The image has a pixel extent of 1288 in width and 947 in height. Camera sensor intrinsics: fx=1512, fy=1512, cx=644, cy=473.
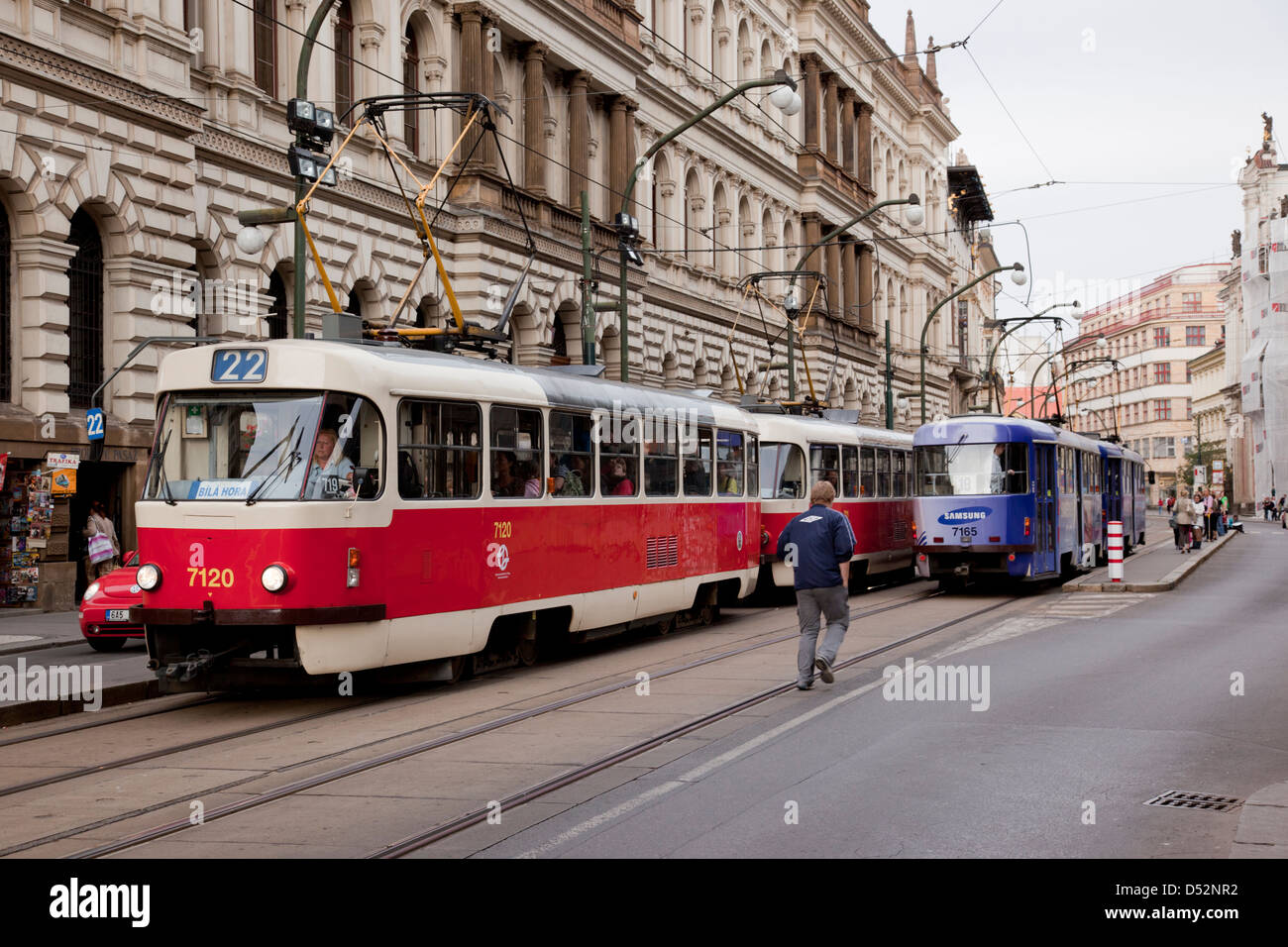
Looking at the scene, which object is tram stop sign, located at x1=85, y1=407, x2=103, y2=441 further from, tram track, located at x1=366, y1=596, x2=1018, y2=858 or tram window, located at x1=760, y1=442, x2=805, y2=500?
tram track, located at x1=366, y1=596, x2=1018, y2=858

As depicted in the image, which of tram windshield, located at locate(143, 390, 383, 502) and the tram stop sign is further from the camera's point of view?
the tram stop sign

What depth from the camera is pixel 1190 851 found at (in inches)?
281

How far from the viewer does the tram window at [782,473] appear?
958 inches

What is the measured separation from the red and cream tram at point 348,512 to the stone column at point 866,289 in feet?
171

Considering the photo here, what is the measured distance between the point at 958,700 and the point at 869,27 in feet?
187

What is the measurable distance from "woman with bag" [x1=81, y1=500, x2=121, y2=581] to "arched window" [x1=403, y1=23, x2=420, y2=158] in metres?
11.7

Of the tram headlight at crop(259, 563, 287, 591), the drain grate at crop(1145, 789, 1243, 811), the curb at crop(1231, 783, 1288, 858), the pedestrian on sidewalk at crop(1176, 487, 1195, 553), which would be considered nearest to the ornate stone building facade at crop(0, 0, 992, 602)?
the tram headlight at crop(259, 563, 287, 591)

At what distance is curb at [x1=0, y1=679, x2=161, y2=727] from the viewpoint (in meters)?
12.0

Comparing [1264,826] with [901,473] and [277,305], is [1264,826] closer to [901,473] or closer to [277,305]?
[277,305]

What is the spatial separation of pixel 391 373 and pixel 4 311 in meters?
11.2

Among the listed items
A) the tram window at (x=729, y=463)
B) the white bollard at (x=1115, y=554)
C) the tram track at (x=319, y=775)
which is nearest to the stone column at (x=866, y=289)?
the white bollard at (x=1115, y=554)

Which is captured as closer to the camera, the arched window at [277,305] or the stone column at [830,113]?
the arched window at [277,305]

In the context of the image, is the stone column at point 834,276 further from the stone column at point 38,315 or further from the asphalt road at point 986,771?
the asphalt road at point 986,771
